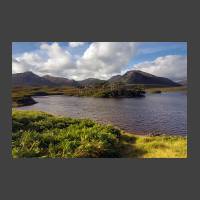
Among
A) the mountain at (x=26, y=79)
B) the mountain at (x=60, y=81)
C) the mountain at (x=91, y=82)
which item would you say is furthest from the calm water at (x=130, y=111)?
the mountain at (x=26, y=79)

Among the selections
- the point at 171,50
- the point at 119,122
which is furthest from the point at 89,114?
the point at 171,50

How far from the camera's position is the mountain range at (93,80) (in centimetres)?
1509

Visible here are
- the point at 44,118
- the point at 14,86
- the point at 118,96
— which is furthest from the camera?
the point at 118,96

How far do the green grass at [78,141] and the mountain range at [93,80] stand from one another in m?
1.61

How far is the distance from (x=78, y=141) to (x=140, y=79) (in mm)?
4495

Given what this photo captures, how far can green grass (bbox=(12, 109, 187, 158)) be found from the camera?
13.5 m

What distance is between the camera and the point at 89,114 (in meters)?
15.9

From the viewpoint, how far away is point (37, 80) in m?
15.7

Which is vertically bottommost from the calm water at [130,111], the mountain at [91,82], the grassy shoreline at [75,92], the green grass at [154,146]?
the green grass at [154,146]

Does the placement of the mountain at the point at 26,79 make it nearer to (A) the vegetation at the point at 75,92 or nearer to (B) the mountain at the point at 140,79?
(A) the vegetation at the point at 75,92

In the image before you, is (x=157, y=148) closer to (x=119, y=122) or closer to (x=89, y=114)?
(x=119, y=122)

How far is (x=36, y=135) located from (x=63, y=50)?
4.12 metres

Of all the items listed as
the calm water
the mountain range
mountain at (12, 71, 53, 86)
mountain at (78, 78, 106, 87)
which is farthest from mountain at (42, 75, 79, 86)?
the calm water

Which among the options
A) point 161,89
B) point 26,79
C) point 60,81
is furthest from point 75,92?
point 161,89
